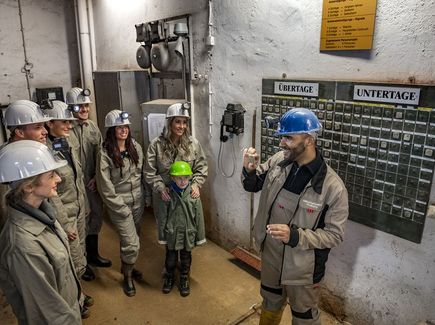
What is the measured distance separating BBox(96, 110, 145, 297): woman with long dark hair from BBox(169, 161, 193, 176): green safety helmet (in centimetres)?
37

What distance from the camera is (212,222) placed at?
3.60 metres

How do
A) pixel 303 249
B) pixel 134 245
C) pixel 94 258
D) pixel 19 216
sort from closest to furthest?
1. pixel 19 216
2. pixel 303 249
3. pixel 134 245
4. pixel 94 258

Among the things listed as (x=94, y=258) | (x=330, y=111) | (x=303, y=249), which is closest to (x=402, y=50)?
(x=330, y=111)

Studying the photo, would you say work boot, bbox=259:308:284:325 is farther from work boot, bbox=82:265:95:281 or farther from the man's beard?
work boot, bbox=82:265:95:281

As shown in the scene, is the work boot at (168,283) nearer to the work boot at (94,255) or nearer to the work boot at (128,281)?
the work boot at (128,281)

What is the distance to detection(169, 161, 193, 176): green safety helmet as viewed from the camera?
2.61m

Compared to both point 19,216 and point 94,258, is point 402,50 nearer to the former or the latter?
point 19,216

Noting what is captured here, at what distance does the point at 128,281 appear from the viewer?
2.85 meters

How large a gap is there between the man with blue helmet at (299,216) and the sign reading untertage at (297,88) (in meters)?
0.52

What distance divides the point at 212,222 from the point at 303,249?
1.87 m

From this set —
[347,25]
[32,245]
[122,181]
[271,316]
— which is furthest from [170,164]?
[347,25]

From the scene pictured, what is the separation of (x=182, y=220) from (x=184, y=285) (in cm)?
58

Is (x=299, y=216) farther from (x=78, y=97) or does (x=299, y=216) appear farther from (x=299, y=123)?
(x=78, y=97)

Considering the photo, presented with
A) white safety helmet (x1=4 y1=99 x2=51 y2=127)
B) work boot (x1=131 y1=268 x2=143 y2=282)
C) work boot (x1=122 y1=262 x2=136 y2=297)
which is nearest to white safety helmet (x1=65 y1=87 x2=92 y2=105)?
white safety helmet (x1=4 y1=99 x2=51 y2=127)
